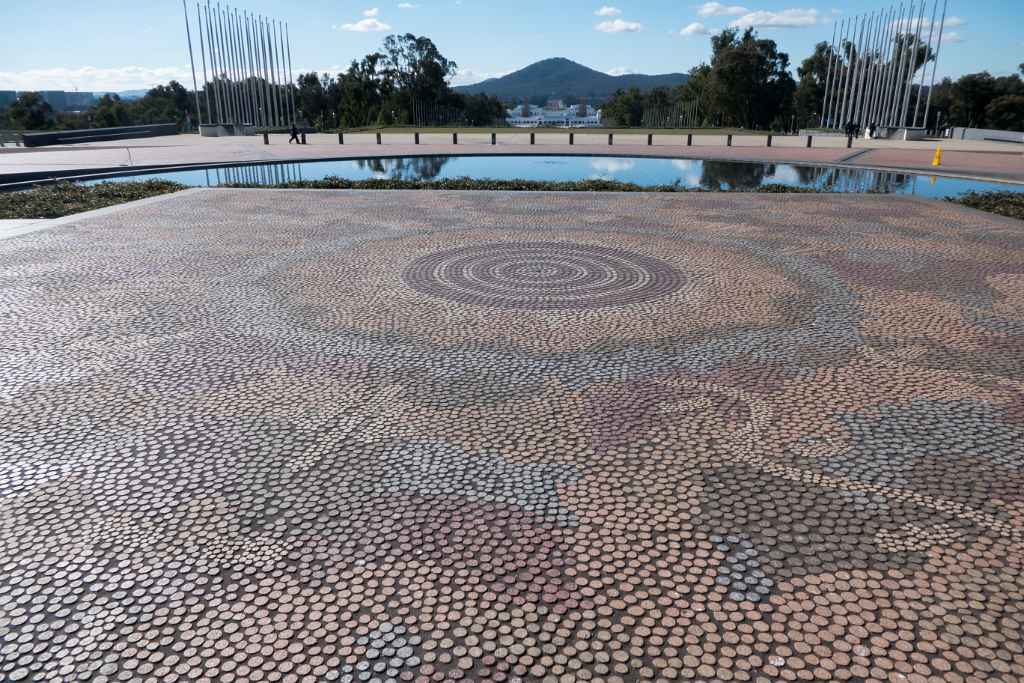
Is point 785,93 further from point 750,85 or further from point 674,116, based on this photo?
point 674,116

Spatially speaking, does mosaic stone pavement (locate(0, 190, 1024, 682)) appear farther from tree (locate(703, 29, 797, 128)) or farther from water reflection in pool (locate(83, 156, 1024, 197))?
tree (locate(703, 29, 797, 128))

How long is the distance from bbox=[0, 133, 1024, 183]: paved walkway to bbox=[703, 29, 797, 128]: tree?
30753 mm

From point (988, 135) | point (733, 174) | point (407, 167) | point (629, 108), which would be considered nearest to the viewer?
point (733, 174)

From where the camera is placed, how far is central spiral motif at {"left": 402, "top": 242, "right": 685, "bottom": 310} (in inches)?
360

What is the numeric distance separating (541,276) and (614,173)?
52.0ft

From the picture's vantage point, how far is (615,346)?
7.40 metres

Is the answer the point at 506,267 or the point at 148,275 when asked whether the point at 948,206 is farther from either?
the point at 148,275

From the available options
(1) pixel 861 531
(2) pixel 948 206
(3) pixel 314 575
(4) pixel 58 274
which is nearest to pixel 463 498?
(3) pixel 314 575

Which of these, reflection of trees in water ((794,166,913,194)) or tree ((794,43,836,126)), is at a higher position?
tree ((794,43,836,126))

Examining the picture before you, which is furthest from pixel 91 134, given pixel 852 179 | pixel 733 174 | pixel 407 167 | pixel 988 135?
pixel 988 135

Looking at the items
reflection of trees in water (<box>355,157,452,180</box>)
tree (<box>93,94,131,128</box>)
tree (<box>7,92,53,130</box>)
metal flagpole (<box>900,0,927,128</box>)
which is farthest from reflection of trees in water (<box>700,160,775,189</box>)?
tree (<box>93,94,131,128</box>)

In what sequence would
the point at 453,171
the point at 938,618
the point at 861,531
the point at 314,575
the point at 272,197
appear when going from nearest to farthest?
the point at 938,618, the point at 314,575, the point at 861,531, the point at 272,197, the point at 453,171

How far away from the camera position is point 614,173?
24844mm

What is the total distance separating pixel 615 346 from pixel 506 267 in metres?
3.64
